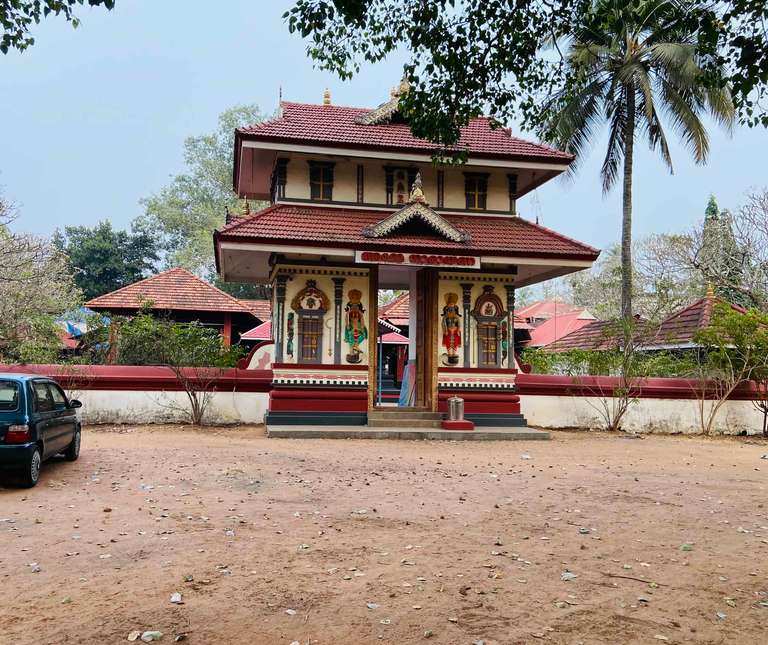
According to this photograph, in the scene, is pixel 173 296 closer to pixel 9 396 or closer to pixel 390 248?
pixel 390 248

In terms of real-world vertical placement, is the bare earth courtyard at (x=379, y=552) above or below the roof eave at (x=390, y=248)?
below

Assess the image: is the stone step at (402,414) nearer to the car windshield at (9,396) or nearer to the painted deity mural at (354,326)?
the painted deity mural at (354,326)

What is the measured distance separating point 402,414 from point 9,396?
8.49m

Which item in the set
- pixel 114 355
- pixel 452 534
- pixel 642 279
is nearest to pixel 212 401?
pixel 114 355

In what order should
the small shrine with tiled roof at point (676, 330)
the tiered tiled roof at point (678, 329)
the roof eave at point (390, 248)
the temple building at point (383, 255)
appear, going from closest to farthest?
the roof eave at point (390, 248) < the temple building at point (383, 255) < the small shrine with tiled roof at point (676, 330) < the tiered tiled roof at point (678, 329)

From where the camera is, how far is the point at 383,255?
14.6 meters

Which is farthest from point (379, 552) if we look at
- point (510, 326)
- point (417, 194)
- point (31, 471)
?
point (510, 326)

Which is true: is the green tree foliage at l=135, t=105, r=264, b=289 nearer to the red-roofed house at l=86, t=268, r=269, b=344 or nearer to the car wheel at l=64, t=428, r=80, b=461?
the red-roofed house at l=86, t=268, r=269, b=344

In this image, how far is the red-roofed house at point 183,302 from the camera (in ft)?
84.4

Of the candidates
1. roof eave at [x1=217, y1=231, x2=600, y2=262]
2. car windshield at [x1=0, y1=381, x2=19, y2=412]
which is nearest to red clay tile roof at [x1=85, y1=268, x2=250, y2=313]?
Answer: roof eave at [x1=217, y1=231, x2=600, y2=262]

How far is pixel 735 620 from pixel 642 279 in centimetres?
3163

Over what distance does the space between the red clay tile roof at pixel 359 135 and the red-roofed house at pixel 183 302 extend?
10.7 metres

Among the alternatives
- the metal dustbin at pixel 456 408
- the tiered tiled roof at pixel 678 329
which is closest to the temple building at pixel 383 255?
the metal dustbin at pixel 456 408

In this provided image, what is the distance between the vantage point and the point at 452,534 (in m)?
6.54
